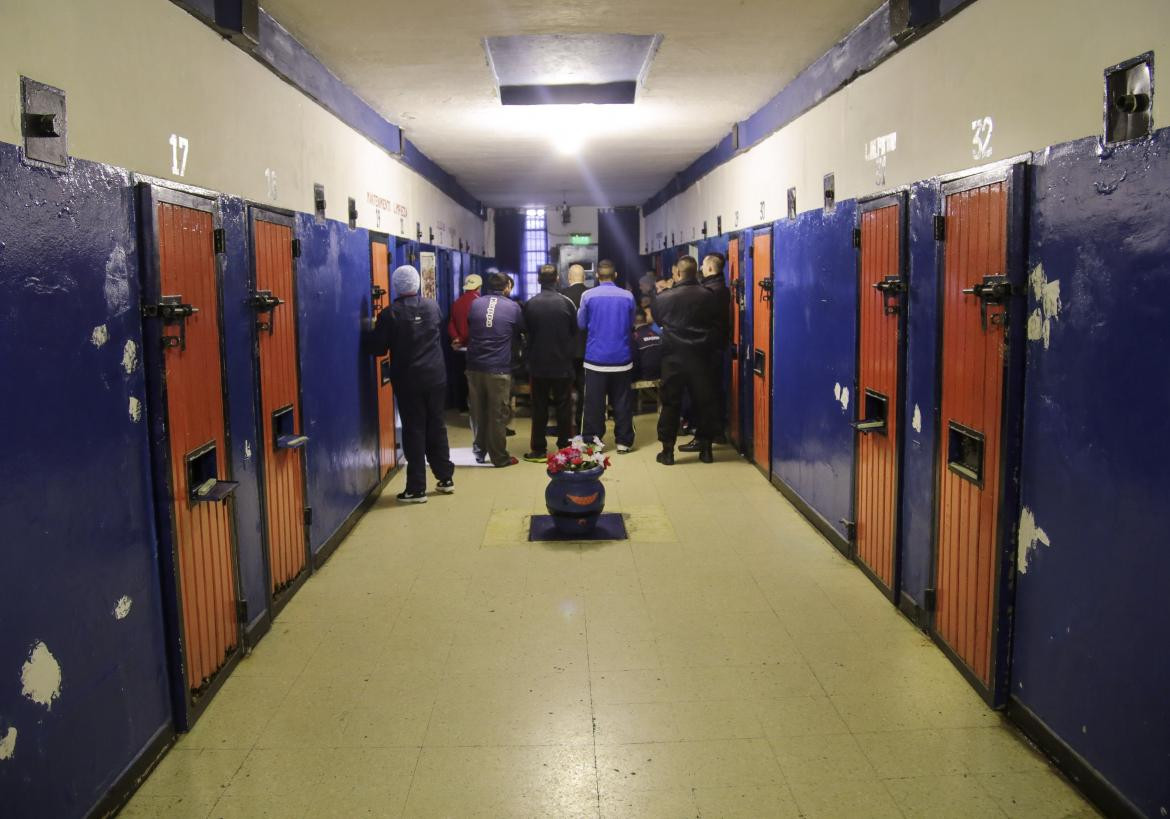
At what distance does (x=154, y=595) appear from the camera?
305cm

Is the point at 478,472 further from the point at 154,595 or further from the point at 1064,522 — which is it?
the point at 1064,522

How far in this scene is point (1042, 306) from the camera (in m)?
2.93

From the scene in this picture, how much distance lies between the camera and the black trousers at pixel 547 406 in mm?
8102

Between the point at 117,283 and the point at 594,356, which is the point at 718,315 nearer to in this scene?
the point at 594,356

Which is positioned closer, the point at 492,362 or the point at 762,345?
the point at 762,345

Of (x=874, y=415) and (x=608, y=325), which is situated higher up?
(x=608, y=325)

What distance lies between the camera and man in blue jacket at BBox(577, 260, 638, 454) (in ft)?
26.1

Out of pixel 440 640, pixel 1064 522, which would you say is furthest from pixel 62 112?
pixel 1064 522

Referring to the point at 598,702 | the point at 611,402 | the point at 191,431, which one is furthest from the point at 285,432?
the point at 611,402

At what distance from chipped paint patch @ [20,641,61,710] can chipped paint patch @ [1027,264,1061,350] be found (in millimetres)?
2982

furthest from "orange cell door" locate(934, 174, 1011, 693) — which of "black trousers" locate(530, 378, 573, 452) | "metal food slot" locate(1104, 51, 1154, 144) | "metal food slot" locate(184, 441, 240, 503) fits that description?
"black trousers" locate(530, 378, 573, 452)

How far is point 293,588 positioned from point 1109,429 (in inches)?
145

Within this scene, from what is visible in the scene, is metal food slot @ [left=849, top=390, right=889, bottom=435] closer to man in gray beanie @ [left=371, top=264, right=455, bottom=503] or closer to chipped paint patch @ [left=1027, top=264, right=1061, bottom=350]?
chipped paint patch @ [left=1027, top=264, right=1061, bottom=350]

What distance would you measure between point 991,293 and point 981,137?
0.65m
